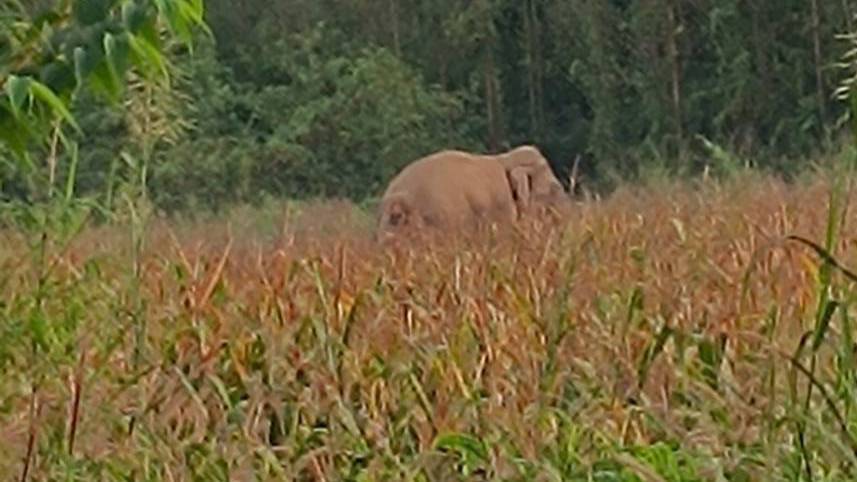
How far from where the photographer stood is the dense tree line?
14523mm

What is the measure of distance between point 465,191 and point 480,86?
32.5 ft

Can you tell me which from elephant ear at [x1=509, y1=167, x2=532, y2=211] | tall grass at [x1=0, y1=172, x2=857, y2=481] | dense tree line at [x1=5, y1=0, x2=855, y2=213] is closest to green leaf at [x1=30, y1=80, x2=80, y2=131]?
tall grass at [x1=0, y1=172, x2=857, y2=481]

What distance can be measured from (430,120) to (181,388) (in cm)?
1591

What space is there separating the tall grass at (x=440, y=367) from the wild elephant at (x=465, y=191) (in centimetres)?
482

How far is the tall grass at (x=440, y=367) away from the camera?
4.79 ft

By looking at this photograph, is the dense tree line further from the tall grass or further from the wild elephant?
the tall grass

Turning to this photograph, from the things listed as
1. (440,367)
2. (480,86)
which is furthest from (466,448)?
(480,86)

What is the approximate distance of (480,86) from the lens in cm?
1823

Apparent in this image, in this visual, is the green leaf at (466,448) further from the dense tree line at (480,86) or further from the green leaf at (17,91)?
the dense tree line at (480,86)

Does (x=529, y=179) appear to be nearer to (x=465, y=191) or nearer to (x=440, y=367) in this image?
(x=465, y=191)

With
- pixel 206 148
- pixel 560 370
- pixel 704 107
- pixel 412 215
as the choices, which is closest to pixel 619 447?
pixel 560 370

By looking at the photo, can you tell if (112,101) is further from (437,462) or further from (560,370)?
(560,370)

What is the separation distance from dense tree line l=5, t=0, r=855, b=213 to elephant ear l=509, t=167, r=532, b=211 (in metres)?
4.64

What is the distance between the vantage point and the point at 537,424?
1.65 m
